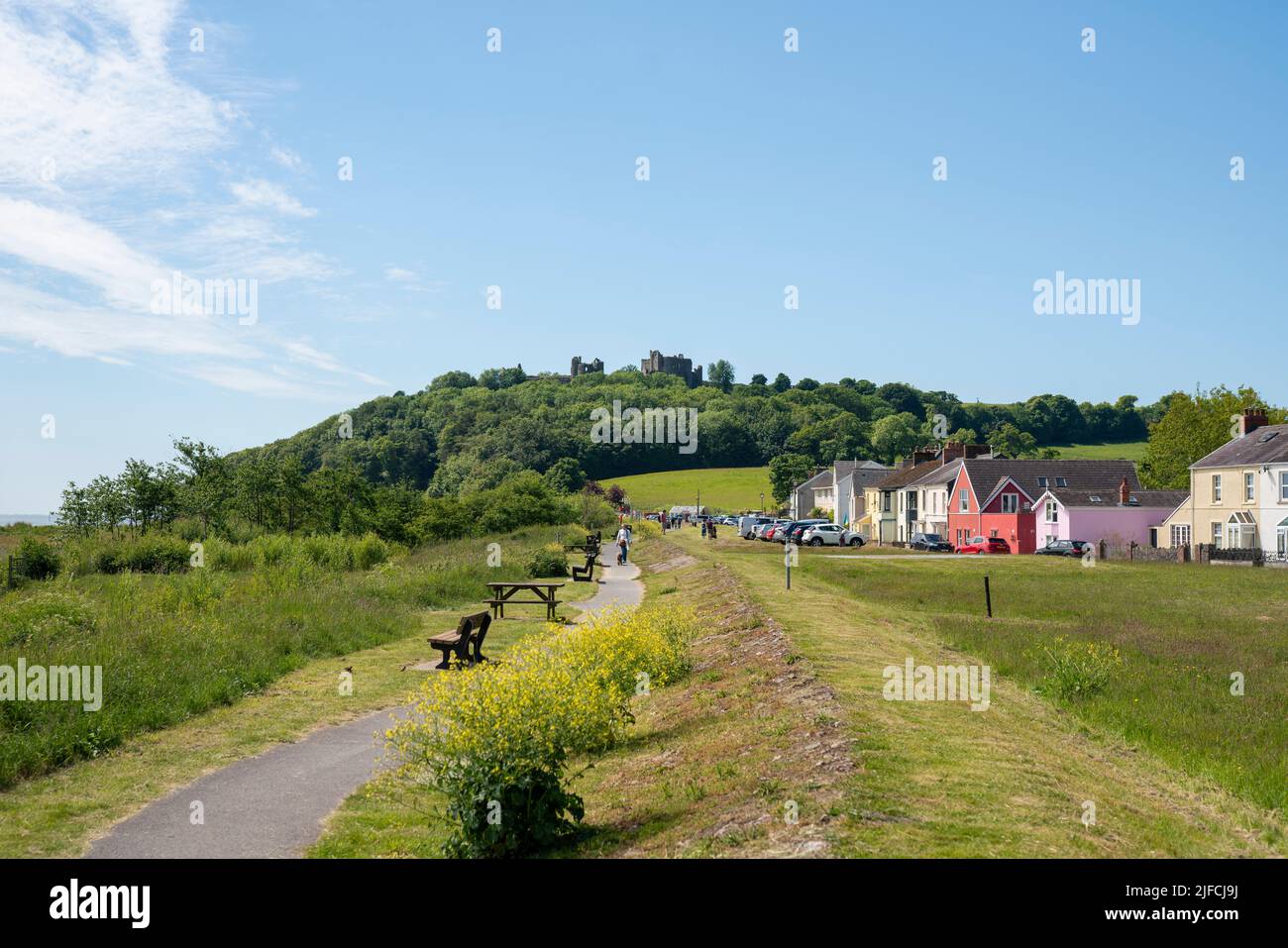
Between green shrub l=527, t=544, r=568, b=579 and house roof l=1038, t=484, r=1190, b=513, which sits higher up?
house roof l=1038, t=484, r=1190, b=513

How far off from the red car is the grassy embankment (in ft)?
173

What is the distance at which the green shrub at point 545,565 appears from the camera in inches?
1470

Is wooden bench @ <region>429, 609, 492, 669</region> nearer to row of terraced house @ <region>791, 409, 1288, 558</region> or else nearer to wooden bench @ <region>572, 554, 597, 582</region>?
wooden bench @ <region>572, 554, 597, 582</region>

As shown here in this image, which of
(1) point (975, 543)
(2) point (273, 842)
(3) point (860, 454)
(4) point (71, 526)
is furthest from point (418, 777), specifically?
(3) point (860, 454)

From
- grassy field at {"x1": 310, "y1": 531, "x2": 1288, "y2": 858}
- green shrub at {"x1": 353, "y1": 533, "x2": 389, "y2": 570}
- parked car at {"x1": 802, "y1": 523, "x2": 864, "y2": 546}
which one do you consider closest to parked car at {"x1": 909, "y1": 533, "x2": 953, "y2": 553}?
parked car at {"x1": 802, "y1": 523, "x2": 864, "y2": 546}

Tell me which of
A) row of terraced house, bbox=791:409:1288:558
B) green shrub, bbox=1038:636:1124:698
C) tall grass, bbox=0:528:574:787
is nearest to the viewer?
tall grass, bbox=0:528:574:787

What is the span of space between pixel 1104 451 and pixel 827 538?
11016 cm

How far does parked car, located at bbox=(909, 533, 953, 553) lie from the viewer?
73.1m

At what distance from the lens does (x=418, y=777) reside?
8719mm

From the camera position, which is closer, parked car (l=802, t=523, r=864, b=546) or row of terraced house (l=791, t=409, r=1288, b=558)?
row of terraced house (l=791, t=409, r=1288, b=558)

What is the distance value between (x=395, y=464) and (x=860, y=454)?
79.0 metres

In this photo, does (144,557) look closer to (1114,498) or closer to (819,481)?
(1114,498)

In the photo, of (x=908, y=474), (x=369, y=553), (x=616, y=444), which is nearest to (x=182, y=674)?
(x=369, y=553)
